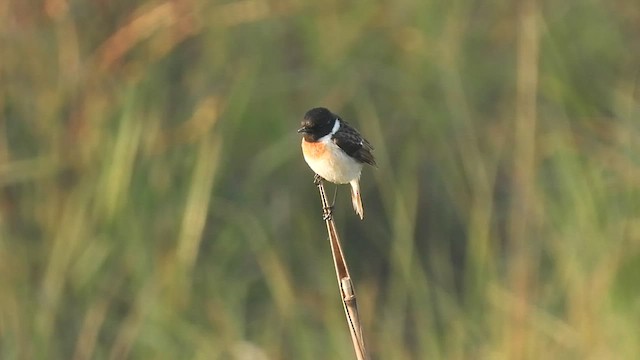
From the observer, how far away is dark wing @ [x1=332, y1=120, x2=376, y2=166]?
2410 millimetres

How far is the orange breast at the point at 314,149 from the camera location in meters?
2.40

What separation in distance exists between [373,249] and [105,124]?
0.91 m

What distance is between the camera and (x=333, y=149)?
7.87ft

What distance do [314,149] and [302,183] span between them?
1.42 m

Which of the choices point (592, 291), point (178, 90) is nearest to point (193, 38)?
point (178, 90)

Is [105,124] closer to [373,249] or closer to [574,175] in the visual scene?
[373,249]

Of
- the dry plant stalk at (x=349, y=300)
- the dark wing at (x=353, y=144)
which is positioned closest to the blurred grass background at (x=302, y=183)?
the dark wing at (x=353, y=144)

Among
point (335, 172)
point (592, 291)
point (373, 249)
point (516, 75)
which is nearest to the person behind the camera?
point (335, 172)

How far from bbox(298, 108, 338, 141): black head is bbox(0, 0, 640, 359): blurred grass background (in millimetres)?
787

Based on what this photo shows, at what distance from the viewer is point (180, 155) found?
3541mm

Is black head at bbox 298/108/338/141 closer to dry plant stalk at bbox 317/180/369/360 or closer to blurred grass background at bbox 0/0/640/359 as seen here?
dry plant stalk at bbox 317/180/369/360

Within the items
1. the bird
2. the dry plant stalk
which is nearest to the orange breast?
the bird

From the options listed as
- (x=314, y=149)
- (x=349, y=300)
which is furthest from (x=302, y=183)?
(x=349, y=300)

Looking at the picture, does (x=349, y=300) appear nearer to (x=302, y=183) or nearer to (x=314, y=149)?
(x=314, y=149)
